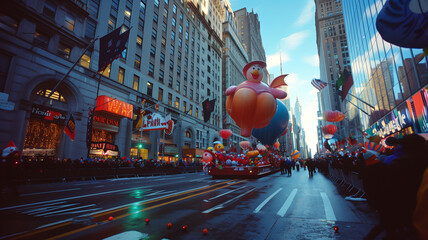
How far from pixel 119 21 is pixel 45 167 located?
21.2 meters

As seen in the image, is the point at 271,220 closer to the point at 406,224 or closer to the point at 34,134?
the point at 406,224

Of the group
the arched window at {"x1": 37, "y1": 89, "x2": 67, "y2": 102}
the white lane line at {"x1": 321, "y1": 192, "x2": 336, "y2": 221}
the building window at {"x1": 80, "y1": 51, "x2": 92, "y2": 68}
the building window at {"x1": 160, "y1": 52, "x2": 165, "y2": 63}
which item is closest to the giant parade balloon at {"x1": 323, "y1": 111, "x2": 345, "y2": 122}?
the white lane line at {"x1": 321, "y1": 192, "x2": 336, "y2": 221}

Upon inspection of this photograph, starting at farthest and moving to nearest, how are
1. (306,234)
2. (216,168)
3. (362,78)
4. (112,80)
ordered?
(362,78)
(112,80)
(216,168)
(306,234)

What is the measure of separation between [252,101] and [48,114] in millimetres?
19082

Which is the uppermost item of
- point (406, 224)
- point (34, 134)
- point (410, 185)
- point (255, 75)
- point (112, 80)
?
point (112, 80)

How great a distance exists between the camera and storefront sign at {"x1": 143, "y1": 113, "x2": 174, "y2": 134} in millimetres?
26016

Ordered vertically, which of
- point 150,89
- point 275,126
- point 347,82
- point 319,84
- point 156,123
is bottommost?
point 275,126

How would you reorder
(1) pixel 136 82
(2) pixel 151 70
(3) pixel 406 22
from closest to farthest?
(3) pixel 406 22
(1) pixel 136 82
(2) pixel 151 70

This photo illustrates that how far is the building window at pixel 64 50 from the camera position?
2173cm

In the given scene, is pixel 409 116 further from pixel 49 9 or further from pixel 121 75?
pixel 49 9

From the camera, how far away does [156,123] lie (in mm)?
26578

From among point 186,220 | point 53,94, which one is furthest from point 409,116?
point 53,94

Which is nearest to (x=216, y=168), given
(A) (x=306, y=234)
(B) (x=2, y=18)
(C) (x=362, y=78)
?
(A) (x=306, y=234)

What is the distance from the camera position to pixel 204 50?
181ft
